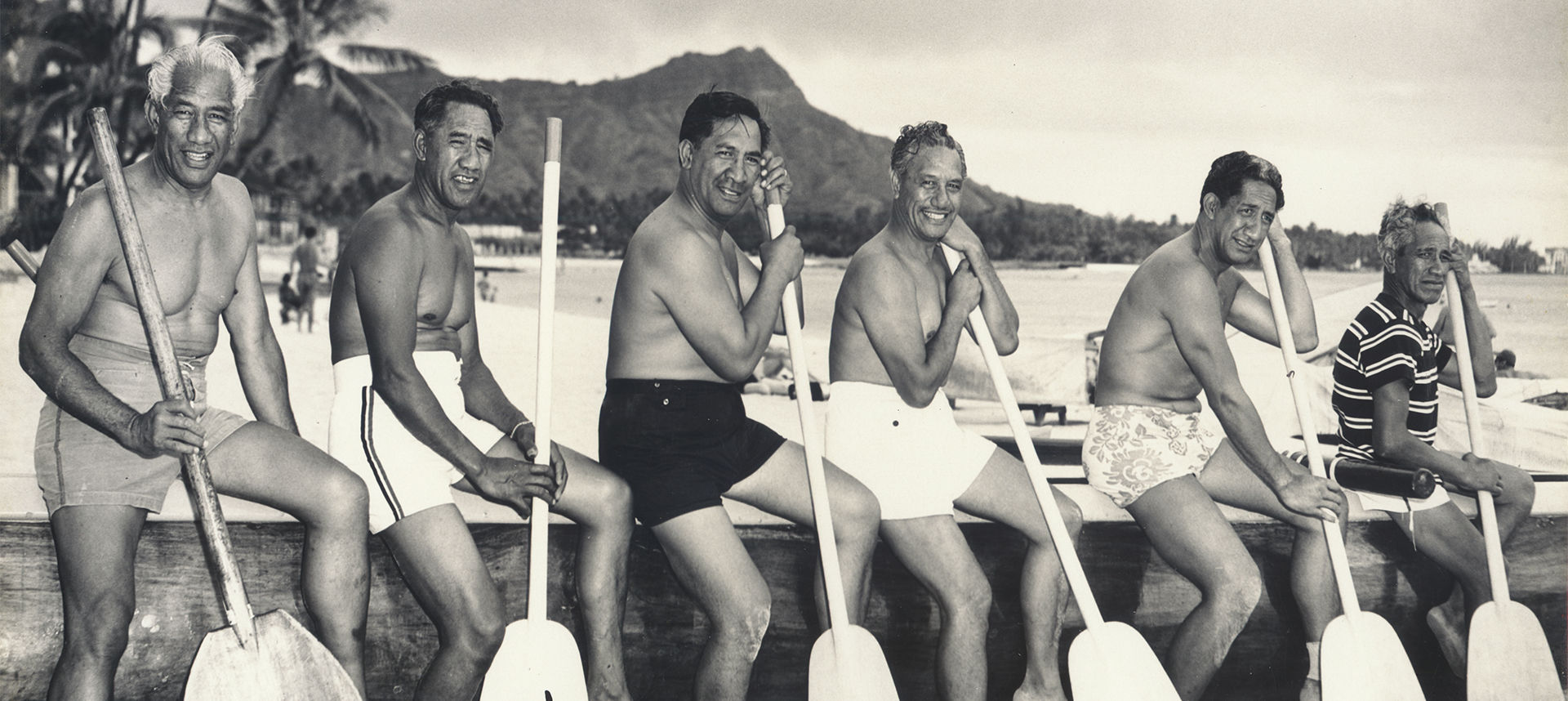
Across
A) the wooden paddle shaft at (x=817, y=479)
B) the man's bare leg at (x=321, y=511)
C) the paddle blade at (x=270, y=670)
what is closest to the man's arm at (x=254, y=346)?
the man's bare leg at (x=321, y=511)

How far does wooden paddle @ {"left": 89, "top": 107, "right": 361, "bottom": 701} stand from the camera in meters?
2.79

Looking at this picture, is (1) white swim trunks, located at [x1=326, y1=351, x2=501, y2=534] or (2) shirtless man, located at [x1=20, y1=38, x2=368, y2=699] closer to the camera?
(2) shirtless man, located at [x1=20, y1=38, x2=368, y2=699]

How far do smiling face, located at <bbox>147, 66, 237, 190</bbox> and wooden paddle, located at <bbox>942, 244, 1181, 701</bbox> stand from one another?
6.73 ft

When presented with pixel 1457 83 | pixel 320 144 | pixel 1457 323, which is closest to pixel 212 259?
pixel 1457 323

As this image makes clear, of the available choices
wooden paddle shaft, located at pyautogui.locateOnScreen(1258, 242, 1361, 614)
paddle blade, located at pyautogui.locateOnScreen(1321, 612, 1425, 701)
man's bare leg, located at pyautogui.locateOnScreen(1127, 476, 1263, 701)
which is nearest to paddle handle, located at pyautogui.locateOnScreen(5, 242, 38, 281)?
man's bare leg, located at pyautogui.locateOnScreen(1127, 476, 1263, 701)

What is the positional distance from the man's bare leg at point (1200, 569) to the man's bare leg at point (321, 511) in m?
2.16

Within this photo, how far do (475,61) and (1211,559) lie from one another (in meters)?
5.82

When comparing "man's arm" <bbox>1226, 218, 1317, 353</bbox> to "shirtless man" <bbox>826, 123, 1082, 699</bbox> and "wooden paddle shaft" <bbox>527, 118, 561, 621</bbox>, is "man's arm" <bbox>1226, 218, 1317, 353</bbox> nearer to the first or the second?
"shirtless man" <bbox>826, 123, 1082, 699</bbox>

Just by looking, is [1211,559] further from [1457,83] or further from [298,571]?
[1457,83]

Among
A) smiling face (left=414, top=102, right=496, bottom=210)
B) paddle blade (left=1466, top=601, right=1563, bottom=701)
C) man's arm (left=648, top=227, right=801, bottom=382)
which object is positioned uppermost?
smiling face (left=414, top=102, right=496, bottom=210)

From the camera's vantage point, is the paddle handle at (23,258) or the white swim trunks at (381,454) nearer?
the white swim trunks at (381,454)

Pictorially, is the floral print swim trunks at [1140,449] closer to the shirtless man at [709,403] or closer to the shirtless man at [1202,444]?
the shirtless man at [1202,444]

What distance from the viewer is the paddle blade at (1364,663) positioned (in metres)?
3.51

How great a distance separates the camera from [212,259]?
3049 millimetres
